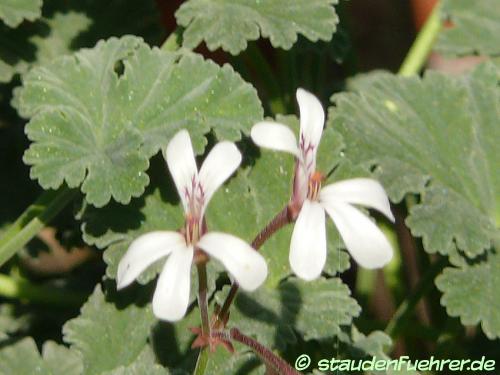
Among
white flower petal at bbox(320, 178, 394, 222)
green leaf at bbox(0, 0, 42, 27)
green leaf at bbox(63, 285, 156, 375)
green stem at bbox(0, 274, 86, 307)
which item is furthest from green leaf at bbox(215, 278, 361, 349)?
green leaf at bbox(0, 0, 42, 27)

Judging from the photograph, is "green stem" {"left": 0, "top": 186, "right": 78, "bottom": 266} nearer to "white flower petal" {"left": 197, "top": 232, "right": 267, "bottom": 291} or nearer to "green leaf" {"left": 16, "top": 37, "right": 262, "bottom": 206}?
"green leaf" {"left": 16, "top": 37, "right": 262, "bottom": 206}

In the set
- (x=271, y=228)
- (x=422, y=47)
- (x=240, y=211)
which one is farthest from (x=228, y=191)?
(x=422, y=47)

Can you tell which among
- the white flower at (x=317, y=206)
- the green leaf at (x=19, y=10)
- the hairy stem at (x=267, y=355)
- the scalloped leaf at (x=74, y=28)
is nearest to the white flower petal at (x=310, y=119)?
the white flower at (x=317, y=206)

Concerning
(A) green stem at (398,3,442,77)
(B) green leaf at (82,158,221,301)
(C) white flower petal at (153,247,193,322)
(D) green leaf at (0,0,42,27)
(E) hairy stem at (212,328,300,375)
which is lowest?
(A) green stem at (398,3,442,77)

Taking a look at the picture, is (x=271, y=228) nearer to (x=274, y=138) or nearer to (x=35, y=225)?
(x=274, y=138)

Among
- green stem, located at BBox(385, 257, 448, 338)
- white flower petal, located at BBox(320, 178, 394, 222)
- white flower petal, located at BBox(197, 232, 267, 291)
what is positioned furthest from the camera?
green stem, located at BBox(385, 257, 448, 338)

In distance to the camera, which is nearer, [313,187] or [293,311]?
[313,187]

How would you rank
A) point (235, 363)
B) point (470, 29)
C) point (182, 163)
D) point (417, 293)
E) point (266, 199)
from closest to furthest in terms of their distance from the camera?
point (182, 163) < point (235, 363) < point (266, 199) < point (417, 293) < point (470, 29)
